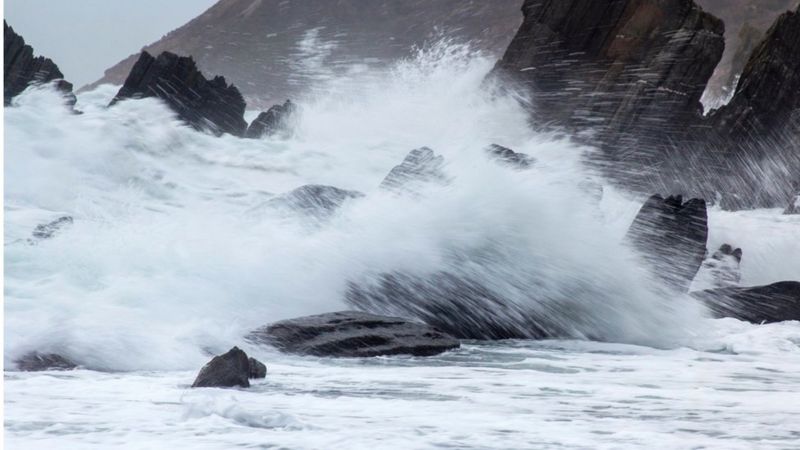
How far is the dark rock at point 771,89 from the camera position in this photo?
23688mm

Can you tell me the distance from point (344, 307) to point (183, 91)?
17463 mm

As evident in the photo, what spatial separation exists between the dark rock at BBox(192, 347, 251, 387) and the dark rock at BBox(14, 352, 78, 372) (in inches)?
41.6

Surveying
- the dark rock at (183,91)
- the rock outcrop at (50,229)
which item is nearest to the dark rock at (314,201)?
the rock outcrop at (50,229)

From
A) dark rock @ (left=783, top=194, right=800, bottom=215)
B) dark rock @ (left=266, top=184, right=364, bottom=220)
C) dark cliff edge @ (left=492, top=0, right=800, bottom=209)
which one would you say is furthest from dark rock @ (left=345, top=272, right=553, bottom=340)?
dark cliff edge @ (left=492, top=0, right=800, bottom=209)

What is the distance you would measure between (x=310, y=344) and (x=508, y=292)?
228 cm

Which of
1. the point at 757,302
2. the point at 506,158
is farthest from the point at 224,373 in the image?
the point at 506,158

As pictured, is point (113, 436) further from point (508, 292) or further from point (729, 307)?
point (729, 307)

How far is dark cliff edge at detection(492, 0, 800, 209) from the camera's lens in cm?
2134

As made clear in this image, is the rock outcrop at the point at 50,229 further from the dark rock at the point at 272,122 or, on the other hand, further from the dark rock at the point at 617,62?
the dark rock at the point at 272,122

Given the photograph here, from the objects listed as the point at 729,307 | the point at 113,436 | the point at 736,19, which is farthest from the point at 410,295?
the point at 736,19

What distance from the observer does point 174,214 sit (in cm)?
1279

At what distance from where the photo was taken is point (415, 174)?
1008 cm

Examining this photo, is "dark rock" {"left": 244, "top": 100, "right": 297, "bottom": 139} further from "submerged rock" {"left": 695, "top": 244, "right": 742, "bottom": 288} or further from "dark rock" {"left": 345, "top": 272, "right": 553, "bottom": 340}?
"dark rock" {"left": 345, "top": 272, "right": 553, "bottom": 340}

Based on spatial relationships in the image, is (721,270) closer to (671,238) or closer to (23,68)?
(671,238)
